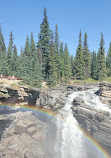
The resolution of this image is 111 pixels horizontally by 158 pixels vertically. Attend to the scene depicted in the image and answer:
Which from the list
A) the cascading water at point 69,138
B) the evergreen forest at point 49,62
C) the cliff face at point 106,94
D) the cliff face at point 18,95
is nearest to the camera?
the cascading water at point 69,138

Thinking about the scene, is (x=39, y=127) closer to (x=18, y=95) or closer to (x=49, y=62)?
(x=18, y=95)

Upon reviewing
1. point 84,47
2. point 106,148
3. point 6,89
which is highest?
point 84,47

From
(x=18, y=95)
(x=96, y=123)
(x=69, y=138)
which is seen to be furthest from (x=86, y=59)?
(x=69, y=138)

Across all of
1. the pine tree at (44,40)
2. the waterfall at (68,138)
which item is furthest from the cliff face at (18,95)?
the pine tree at (44,40)

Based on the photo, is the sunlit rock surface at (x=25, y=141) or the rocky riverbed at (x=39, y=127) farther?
the rocky riverbed at (x=39, y=127)

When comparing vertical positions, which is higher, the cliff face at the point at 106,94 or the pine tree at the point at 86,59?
the pine tree at the point at 86,59

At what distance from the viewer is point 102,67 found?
45969 mm

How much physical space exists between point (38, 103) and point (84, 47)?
3439cm

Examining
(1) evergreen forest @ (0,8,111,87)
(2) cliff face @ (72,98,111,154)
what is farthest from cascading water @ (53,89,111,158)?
(1) evergreen forest @ (0,8,111,87)

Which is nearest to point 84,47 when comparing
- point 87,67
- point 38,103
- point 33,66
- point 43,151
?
point 87,67

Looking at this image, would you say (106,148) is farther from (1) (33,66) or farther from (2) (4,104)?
(1) (33,66)

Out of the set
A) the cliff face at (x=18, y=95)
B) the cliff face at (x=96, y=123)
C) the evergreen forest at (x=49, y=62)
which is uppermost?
the evergreen forest at (x=49, y=62)

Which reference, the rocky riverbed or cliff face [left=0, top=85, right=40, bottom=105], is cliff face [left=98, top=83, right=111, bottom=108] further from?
cliff face [left=0, top=85, right=40, bottom=105]

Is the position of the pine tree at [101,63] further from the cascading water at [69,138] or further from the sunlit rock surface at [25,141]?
the sunlit rock surface at [25,141]
